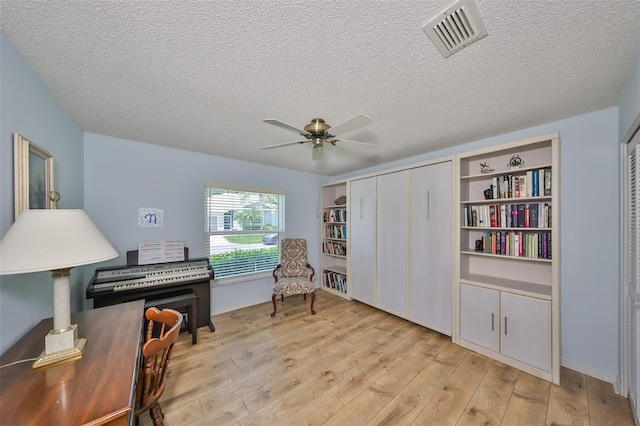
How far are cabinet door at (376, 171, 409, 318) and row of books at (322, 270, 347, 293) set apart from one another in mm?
790

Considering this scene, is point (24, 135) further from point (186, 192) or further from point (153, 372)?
point (186, 192)

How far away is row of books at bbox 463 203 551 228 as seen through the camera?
6.91ft

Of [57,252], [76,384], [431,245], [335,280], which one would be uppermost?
[57,252]

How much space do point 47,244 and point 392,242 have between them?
3167 millimetres

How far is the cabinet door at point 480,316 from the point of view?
7.36ft

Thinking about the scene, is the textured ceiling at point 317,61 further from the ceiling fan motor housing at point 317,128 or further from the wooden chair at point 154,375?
the wooden chair at point 154,375

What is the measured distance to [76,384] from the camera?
35.4 inches

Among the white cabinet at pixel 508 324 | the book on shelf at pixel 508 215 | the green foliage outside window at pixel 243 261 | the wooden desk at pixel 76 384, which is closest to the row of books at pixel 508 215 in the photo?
the book on shelf at pixel 508 215

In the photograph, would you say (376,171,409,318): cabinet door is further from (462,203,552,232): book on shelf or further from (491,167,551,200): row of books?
(491,167,551,200): row of books

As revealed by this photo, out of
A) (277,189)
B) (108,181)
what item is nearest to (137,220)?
(108,181)

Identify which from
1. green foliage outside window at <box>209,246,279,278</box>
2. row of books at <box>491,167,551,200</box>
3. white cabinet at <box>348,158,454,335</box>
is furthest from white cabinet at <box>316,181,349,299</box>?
row of books at <box>491,167,551,200</box>

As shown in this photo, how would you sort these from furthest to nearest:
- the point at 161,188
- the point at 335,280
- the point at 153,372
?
the point at 335,280 → the point at 161,188 → the point at 153,372

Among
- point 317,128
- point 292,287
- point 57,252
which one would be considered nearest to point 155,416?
point 57,252

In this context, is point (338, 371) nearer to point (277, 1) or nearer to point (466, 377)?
point (466, 377)
